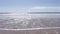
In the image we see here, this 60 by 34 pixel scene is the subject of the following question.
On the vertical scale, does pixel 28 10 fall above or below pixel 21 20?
above

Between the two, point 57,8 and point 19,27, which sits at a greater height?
point 57,8

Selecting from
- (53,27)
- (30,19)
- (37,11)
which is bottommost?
(53,27)

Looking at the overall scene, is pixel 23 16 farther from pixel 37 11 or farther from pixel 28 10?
pixel 37 11

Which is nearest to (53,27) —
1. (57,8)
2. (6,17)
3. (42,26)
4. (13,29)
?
(42,26)

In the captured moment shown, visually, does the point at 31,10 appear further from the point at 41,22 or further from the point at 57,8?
the point at 57,8

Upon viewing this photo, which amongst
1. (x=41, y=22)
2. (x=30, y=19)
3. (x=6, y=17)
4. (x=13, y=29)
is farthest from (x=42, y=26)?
(x=6, y=17)

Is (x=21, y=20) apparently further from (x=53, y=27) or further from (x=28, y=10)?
(x=53, y=27)

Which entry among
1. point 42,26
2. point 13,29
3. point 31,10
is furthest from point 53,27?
point 13,29
